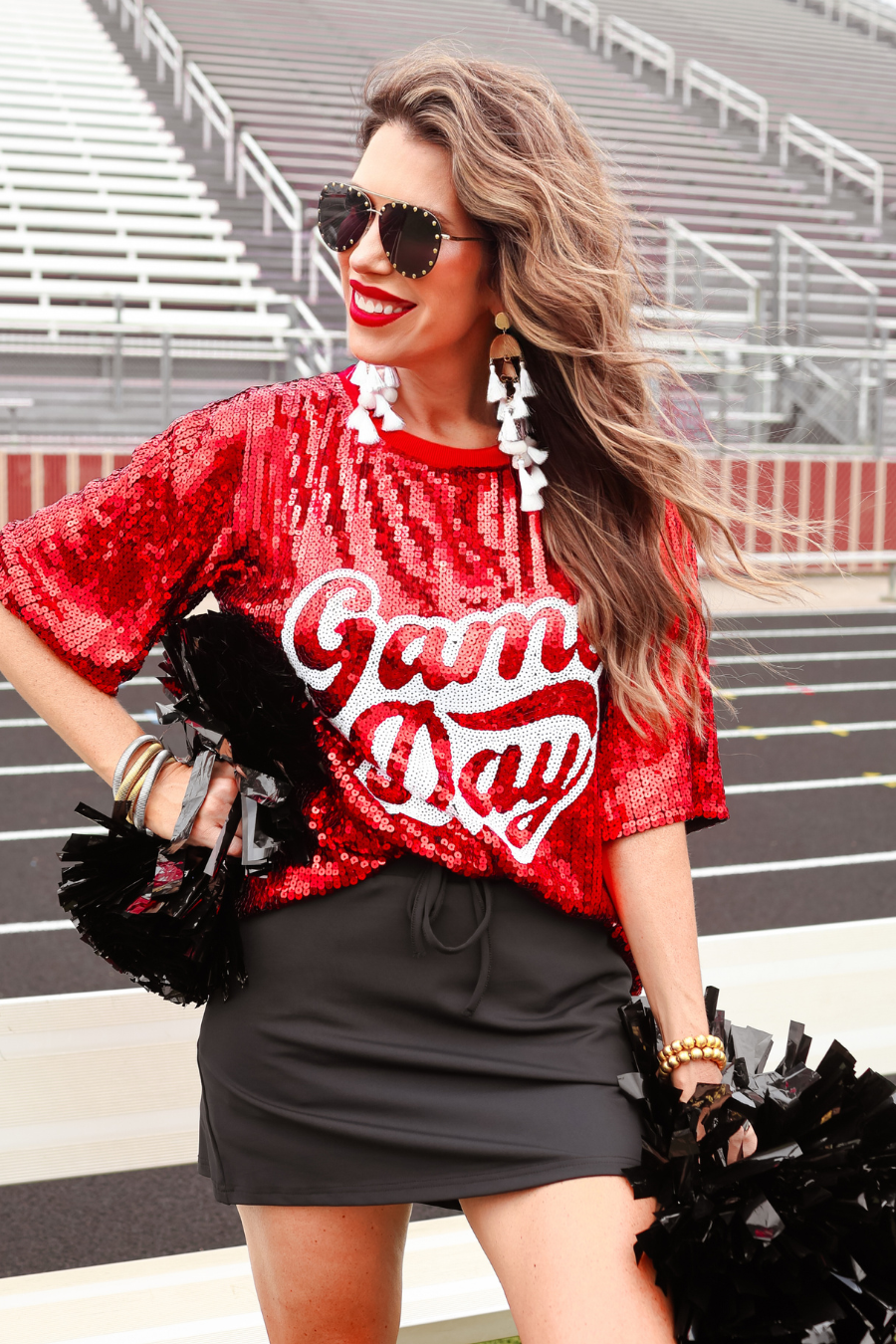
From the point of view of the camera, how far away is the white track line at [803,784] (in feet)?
22.2

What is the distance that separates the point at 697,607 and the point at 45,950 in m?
3.44

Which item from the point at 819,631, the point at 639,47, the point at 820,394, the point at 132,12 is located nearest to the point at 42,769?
the point at 819,631

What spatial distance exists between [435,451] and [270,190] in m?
14.4

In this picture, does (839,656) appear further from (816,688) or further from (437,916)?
(437,916)

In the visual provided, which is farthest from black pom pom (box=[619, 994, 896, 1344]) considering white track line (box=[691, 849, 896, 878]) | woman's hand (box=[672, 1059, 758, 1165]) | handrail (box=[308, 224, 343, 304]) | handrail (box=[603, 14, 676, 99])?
handrail (box=[603, 14, 676, 99])

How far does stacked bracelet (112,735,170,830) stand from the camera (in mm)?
Result: 1560

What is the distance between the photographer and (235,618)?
1.52 meters

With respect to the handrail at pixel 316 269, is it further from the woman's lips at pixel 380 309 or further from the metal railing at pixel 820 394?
the woman's lips at pixel 380 309

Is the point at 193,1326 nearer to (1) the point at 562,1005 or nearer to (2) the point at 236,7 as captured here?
(1) the point at 562,1005

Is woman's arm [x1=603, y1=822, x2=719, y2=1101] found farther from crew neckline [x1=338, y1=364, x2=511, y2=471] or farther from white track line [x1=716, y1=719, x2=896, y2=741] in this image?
white track line [x1=716, y1=719, x2=896, y2=741]

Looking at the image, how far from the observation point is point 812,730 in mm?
7922

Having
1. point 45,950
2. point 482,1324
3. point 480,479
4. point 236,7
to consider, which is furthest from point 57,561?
point 236,7

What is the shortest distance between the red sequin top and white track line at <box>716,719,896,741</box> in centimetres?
617

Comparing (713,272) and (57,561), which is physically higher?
(713,272)
